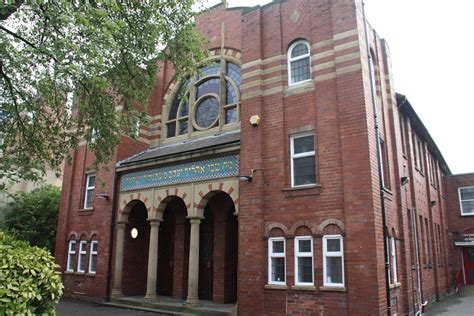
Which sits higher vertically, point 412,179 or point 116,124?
point 116,124

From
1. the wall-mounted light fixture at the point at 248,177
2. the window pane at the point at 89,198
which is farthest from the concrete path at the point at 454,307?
the window pane at the point at 89,198

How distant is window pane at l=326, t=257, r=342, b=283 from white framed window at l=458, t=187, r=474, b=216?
1960 centimetres

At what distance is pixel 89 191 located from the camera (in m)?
19.0

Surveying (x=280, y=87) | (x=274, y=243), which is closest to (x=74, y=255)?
(x=274, y=243)

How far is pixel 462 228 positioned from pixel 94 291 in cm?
2237

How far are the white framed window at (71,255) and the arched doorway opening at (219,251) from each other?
6423mm

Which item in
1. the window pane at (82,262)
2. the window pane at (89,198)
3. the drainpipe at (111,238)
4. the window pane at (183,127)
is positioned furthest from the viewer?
the window pane at (89,198)

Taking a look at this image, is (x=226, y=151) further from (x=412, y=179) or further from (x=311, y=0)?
(x=412, y=179)

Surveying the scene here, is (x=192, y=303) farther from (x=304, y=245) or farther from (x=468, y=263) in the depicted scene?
(x=468, y=263)

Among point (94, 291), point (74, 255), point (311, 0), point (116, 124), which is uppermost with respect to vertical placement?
point (311, 0)

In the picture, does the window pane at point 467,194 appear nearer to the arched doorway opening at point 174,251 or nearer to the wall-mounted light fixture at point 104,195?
the arched doorway opening at point 174,251

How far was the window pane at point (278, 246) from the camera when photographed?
11.7 m

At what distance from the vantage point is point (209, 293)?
15914mm

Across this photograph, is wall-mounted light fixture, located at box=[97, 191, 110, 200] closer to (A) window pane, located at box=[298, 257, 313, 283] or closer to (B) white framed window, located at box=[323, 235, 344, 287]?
(A) window pane, located at box=[298, 257, 313, 283]
